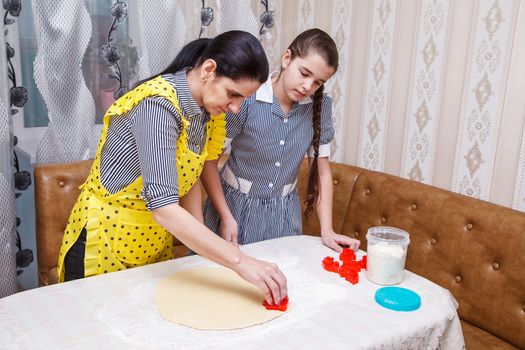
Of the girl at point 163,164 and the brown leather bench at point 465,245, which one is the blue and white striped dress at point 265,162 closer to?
the girl at point 163,164

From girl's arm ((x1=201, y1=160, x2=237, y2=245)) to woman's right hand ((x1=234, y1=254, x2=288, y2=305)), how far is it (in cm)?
43

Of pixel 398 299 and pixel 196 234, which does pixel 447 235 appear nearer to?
pixel 398 299

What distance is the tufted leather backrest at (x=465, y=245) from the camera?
1752mm

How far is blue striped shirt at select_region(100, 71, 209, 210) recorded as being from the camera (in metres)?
1.15

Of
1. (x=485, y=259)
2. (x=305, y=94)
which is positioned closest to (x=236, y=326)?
(x=305, y=94)

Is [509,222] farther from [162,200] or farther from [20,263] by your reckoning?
[20,263]

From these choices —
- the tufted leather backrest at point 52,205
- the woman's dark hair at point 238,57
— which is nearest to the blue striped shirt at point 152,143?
the woman's dark hair at point 238,57

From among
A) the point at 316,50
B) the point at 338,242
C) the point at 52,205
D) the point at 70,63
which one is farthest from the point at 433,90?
the point at 52,205

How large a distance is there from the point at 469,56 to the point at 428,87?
0.70 ft

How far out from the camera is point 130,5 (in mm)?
2115

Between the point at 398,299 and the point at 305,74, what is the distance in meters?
0.72

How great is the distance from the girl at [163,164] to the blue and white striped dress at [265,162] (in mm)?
183

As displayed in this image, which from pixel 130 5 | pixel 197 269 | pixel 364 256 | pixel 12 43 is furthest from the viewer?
pixel 130 5

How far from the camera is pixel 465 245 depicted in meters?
1.90
